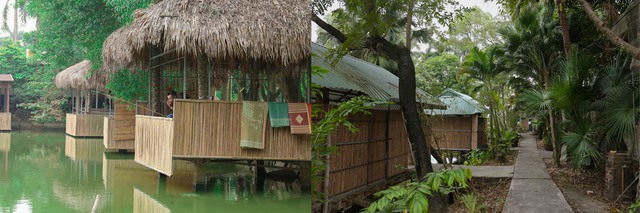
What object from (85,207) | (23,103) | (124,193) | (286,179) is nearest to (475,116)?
(286,179)

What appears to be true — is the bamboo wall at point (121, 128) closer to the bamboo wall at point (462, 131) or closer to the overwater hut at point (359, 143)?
the overwater hut at point (359, 143)

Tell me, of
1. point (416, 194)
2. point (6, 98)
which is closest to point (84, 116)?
point (6, 98)

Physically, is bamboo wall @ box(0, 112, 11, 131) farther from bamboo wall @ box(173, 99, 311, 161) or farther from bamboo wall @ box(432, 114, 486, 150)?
bamboo wall @ box(173, 99, 311, 161)

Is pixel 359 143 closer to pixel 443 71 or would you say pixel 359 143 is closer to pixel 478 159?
pixel 478 159

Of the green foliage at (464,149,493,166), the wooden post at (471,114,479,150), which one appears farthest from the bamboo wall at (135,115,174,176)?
the wooden post at (471,114,479,150)

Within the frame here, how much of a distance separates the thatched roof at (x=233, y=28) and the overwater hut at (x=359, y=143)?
461 millimetres

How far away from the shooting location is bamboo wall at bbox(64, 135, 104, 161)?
47.7 ft

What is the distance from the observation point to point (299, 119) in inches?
302

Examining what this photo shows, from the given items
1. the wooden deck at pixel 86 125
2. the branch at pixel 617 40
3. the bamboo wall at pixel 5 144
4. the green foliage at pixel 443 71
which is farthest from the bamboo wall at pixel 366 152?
the wooden deck at pixel 86 125

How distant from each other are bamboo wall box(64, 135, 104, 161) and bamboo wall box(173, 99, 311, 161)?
24.7 feet

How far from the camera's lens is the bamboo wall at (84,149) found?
14536 millimetres

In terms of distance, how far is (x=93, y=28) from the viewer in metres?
14.3

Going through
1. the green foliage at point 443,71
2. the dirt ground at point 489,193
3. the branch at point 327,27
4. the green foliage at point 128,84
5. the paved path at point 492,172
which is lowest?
the dirt ground at point 489,193

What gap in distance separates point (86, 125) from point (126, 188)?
41.1ft
